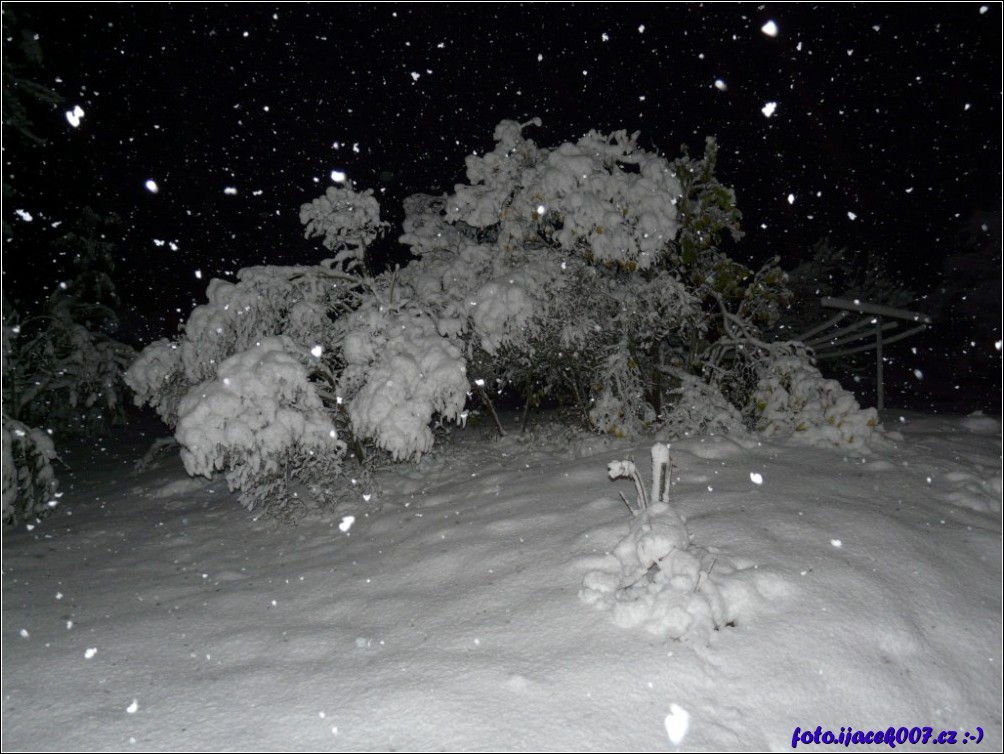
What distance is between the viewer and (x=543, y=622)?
3891mm

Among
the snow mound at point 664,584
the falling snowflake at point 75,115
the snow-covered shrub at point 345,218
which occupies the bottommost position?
the snow mound at point 664,584

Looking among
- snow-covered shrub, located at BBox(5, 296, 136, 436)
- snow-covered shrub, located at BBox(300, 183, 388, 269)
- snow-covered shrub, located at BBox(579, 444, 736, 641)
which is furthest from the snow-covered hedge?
snow-covered shrub, located at BBox(579, 444, 736, 641)

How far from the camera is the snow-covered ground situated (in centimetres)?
312

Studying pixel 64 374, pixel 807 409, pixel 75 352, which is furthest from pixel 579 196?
pixel 75 352

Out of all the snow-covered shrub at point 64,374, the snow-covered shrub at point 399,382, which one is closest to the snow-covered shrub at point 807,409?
the snow-covered shrub at point 399,382

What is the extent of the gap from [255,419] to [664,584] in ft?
13.3

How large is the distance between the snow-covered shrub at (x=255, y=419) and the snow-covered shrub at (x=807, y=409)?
511 cm

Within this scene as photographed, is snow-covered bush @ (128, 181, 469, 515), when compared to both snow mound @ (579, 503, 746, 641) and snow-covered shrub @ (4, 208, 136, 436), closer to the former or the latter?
snow-covered shrub @ (4, 208, 136, 436)

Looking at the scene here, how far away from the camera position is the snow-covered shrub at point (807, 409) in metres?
6.96

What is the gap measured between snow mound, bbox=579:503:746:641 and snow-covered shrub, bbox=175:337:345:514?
10.9 ft

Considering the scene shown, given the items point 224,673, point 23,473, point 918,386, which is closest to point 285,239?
point 23,473

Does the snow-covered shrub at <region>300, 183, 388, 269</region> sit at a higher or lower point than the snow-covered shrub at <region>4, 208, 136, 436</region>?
higher

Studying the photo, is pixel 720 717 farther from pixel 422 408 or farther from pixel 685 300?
pixel 685 300

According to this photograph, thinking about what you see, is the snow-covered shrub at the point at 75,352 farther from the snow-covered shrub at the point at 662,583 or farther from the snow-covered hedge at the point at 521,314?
the snow-covered shrub at the point at 662,583
